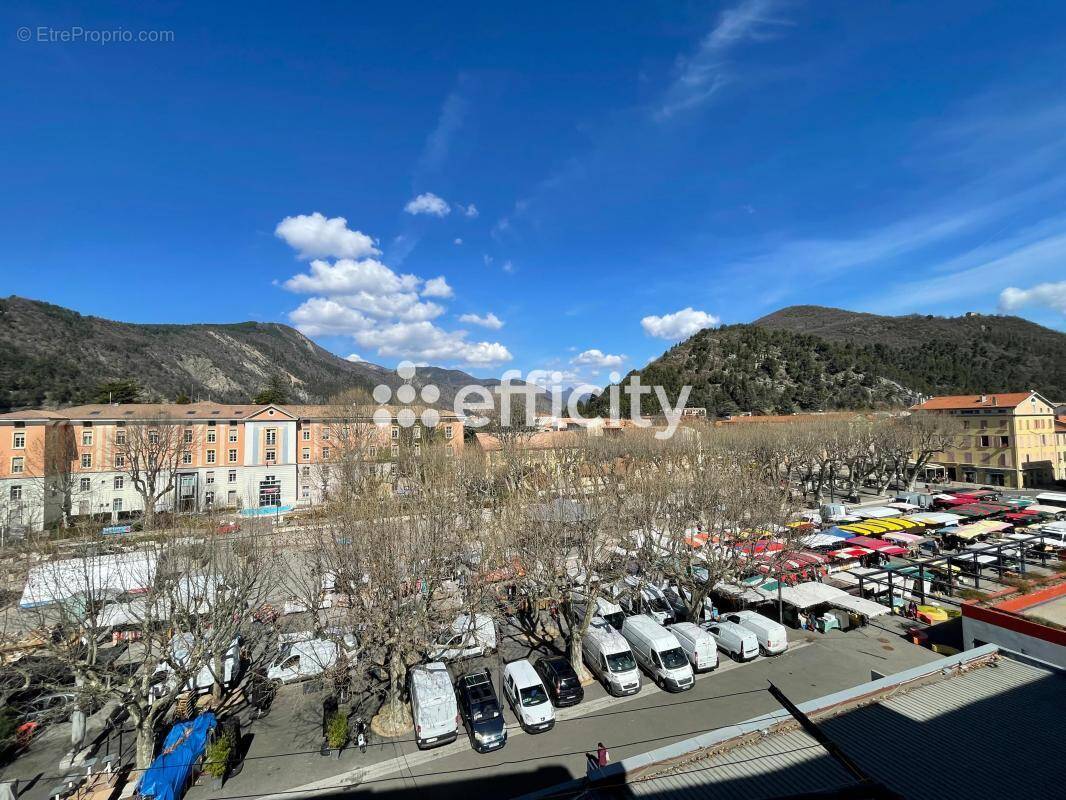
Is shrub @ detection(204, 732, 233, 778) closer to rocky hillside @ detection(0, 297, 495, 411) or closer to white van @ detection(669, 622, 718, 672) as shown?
white van @ detection(669, 622, 718, 672)

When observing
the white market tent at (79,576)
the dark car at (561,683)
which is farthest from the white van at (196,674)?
the dark car at (561,683)

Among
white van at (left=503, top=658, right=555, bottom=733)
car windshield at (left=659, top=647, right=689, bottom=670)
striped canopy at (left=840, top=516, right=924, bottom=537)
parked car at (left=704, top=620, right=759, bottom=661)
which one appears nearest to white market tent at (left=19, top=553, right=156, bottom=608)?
white van at (left=503, top=658, right=555, bottom=733)

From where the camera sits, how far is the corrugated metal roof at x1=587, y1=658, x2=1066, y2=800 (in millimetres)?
7438

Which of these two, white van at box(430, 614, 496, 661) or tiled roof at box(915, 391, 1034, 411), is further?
tiled roof at box(915, 391, 1034, 411)

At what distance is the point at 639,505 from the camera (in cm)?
1969

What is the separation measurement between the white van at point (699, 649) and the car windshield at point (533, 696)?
4802mm

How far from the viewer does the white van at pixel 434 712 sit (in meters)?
11.8

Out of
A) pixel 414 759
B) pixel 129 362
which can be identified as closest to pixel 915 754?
pixel 414 759

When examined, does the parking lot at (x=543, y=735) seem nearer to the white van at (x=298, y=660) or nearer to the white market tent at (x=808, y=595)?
the white van at (x=298, y=660)

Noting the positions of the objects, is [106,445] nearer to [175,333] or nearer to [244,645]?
[244,645]

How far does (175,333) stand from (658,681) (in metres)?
191

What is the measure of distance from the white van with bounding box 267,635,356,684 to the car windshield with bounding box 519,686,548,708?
18.4 feet

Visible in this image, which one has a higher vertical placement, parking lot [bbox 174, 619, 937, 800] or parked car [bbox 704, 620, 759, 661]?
parked car [bbox 704, 620, 759, 661]

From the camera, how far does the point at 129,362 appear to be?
112562mm
